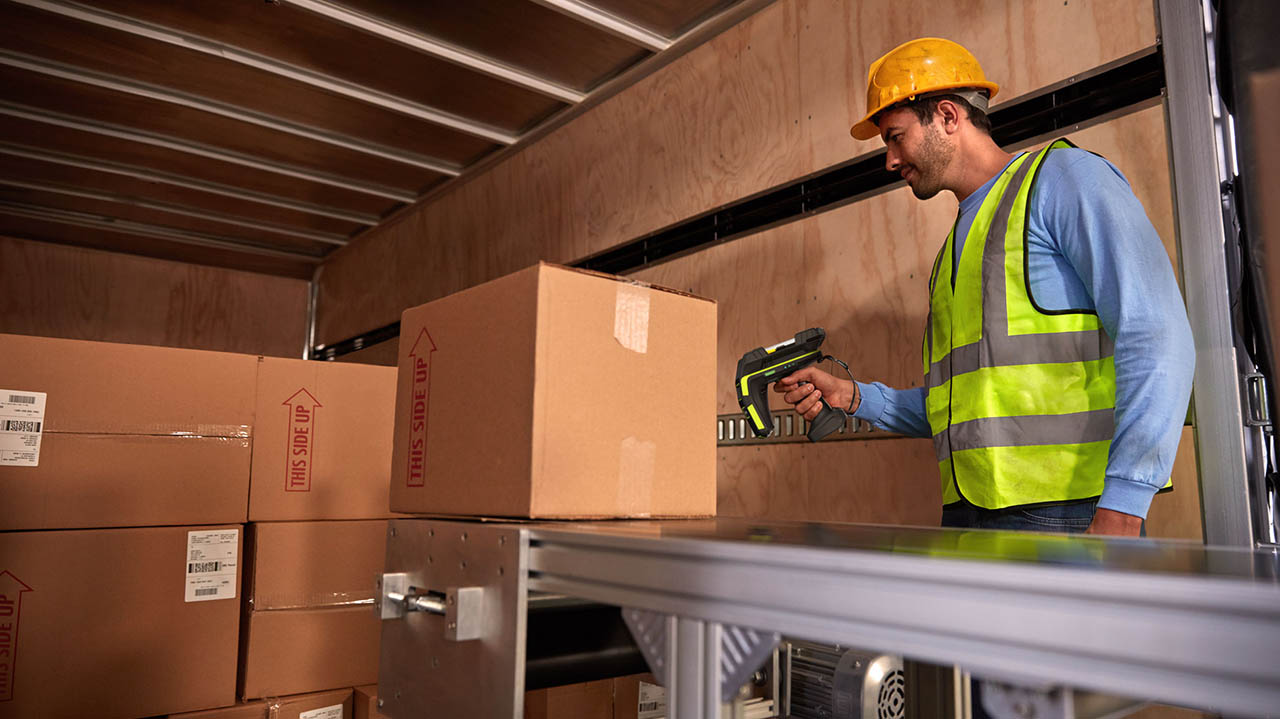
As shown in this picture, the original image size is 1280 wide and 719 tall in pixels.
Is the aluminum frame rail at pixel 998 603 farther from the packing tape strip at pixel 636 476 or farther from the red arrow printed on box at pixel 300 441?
the red arrow printed on box at pixel 300 441

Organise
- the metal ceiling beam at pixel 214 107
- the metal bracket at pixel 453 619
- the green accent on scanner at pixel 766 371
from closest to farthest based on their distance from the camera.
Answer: the metal bracket at pixel 453 619, the green accent on scanner at pixel 766 371, the metal ceiling beam at pixel 214 107

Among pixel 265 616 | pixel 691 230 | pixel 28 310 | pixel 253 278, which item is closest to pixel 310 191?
pixel 253 278

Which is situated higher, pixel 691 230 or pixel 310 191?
pixel 310 191

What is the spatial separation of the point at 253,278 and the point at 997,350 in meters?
6.18

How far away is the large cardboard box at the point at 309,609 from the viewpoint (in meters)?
2.46

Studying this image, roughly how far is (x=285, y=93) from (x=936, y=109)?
3017 millimetres

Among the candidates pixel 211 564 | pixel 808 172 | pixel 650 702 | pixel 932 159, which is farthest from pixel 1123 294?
pixel 211 564

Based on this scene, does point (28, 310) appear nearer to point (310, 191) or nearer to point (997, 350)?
point (310, 191)

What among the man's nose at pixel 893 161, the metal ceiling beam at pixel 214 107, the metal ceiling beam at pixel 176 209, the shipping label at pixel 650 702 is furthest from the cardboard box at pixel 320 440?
the metal ceiling beam at pixel 176 209

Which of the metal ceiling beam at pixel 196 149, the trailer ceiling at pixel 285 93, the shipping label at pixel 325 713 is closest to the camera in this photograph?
the shipping label at pixel 325 713

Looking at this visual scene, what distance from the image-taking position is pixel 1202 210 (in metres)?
1.49

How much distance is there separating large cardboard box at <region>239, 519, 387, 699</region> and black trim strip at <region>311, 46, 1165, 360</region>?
1563 millimetres

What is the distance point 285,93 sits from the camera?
3734 millimetres

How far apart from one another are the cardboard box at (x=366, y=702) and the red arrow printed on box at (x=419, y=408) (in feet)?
4.39
